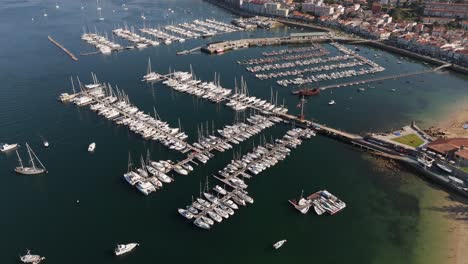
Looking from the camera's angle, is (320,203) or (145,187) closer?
(320,203)

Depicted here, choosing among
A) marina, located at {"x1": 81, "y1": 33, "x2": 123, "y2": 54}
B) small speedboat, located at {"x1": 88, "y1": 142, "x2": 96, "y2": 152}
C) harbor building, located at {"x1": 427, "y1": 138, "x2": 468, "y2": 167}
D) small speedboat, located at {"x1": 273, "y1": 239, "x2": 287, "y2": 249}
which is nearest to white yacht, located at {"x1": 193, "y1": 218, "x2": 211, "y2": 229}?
small speedboat, located at {"x1": 273, "y1": 239, "x2": 287, "y2": 249}

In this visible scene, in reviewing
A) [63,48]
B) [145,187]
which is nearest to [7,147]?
[145,187]

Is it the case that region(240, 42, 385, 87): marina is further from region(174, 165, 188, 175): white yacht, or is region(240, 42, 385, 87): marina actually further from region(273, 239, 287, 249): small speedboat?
region(273, 239, 287, 249): small speedboat

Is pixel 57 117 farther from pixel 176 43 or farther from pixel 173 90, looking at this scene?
pixel 176 43

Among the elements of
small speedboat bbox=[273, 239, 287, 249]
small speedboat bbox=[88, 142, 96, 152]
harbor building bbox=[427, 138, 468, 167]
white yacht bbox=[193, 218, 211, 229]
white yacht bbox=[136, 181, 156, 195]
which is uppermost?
harbor building bbox=[427, 138, 468, 167]

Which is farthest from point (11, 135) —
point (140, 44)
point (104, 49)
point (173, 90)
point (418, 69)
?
point (418, 69)

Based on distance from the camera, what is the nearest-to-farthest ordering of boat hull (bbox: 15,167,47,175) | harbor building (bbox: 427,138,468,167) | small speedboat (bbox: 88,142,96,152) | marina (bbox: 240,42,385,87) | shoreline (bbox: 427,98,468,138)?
harbor building (bbox: 427,138,468,167)
boat hull (bbox: 15,167,47,175)
small speedboat (bbox: 88,142,96,152)
shoreline (bbox: 427,98,468,138)
marina (bbox: 240,42,385,87)

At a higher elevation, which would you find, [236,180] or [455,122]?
[455,122]

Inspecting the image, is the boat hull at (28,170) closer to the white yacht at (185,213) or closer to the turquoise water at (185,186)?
the turquoise water at (185,186)

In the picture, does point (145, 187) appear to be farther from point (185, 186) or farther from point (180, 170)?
point (180, 170)
